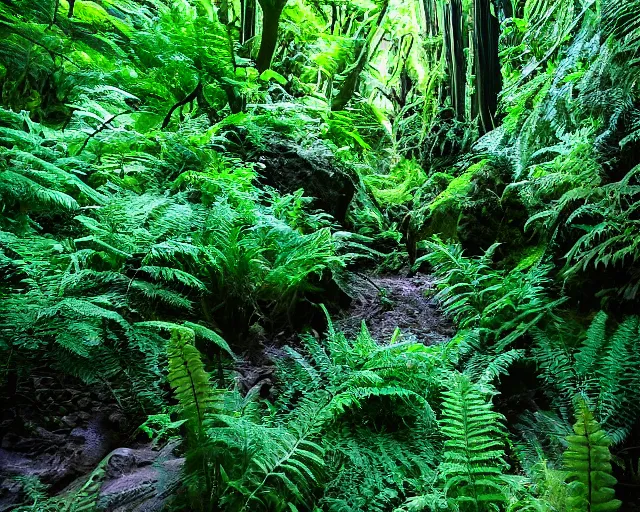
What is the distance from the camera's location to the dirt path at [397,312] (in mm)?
3523

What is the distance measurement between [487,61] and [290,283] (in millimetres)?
4957

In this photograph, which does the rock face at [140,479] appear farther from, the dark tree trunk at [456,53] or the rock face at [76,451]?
the dark tree trunk at [456,53]

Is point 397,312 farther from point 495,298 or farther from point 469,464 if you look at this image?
point 469,464

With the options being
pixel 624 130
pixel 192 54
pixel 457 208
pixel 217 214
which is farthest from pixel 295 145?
pixel 624 130

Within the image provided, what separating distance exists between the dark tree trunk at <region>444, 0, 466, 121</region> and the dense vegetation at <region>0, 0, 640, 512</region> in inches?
72.9

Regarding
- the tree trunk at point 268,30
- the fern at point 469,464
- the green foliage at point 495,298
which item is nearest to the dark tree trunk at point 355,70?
the tree trunk at point 268,30

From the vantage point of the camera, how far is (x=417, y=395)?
2096 millimetres

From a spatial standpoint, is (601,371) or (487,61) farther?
(487,61)

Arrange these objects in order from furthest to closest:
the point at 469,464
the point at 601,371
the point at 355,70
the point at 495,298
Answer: the point at 355,70 → the point at 495,298 → the point at 601,371 → the point at 469,464

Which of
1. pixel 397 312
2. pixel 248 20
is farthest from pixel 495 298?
pixel 248 20

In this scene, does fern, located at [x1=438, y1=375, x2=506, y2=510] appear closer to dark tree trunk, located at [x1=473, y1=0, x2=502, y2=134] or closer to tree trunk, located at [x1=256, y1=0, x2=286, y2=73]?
tree trunk, located at [x1=256, y1=0, x2=286, y2=73]

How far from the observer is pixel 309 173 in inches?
199

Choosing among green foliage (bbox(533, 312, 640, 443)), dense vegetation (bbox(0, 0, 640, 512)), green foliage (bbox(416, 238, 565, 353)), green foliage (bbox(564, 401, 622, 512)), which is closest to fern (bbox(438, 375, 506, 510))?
dense vegetation (bbox(0, 0, 640, 512))

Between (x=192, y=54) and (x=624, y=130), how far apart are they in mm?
3707
